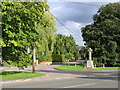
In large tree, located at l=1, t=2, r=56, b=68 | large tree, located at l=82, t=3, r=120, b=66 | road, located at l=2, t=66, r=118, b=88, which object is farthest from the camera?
large tree, located at l=82, t=3, r=120, b=66

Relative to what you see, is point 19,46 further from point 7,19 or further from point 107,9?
point 107,9

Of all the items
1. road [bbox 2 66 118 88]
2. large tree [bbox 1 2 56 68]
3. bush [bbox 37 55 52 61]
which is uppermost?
large tree [bbox 1 2 56 68]

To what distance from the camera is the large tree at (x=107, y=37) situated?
39.8m

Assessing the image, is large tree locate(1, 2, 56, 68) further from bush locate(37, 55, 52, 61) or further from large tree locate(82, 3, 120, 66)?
bush locate(37, 55, 52, 61)

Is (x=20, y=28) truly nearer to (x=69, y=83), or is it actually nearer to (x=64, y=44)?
(x=69, y=83)

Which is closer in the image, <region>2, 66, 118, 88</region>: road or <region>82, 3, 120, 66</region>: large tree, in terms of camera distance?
<region>2, 66, 118, 88</region>: road

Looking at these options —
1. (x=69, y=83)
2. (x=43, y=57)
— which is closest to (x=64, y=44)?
(x=43, y=57)

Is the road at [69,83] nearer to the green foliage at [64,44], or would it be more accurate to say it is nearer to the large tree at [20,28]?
the large tree at [20,28]

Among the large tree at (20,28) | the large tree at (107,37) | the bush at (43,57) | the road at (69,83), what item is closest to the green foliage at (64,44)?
the bush at (43,57)

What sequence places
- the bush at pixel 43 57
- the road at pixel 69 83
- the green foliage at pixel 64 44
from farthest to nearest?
1. the green foliage at pixel 64 44
2. the bush at pixel 43 57
3. the road at pixel 69 83

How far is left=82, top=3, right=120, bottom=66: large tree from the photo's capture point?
3981 cm

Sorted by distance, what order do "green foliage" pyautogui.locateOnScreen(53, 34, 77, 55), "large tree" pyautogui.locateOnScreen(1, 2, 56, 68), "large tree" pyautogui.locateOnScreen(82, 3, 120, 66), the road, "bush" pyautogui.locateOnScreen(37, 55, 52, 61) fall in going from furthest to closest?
"green foliage" pyautogui.locateOnScreen(53, 34, 77, 55)
"bush" pyautogui.locateOnScreen(37, 55, 52, 61)
"large tree" pyautogui.locateOnScreen(82, 3, 120, 66)
"large tree" pyautogui.locateOnScreen(1, 2, 56, 68)
the road

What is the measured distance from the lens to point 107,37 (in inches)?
1580

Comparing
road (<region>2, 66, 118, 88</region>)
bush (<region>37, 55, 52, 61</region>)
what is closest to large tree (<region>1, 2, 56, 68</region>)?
road (<region>2, 66, 118, 88</region>)
